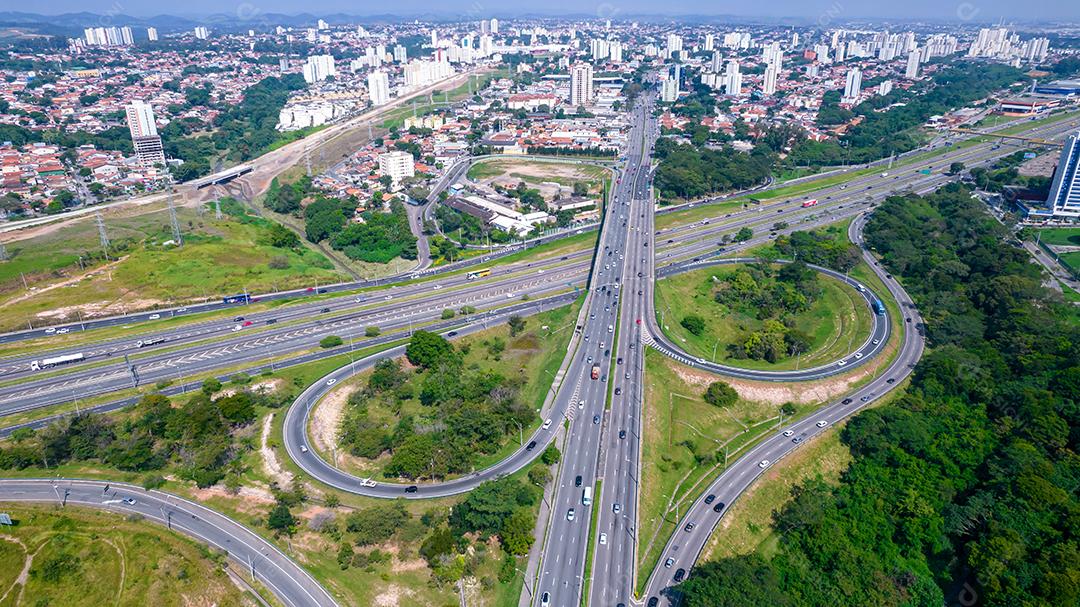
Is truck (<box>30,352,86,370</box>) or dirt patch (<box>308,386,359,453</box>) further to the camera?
truck (<box>30,352,86,370</box>)

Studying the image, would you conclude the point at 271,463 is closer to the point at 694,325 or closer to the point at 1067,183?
the point at 694,325

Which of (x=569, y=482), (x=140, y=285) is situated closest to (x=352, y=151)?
(x=140, y=285)

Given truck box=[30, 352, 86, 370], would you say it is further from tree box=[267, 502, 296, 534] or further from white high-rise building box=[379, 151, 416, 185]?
white high-rise building box=[379, 151, 416, 185]

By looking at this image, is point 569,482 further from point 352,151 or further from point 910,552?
point 352,151

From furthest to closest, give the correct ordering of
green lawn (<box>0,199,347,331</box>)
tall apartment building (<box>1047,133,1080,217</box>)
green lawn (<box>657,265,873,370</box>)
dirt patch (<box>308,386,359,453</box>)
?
tall apartment building (<box>1047,133,1080,217</box>)
green lawn (<box>0,199,347,331</box>)
green lawn (<box>657,265,873,370</box>)
dirt patch (<box>308,386,359,453</box>)

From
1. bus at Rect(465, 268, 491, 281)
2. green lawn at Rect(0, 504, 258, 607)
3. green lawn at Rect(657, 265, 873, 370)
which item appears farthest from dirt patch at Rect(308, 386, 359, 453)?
green lawn at Rect(657, 265, 873, 370)

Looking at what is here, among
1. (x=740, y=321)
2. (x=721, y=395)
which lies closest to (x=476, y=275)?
(x=740, y=321)
